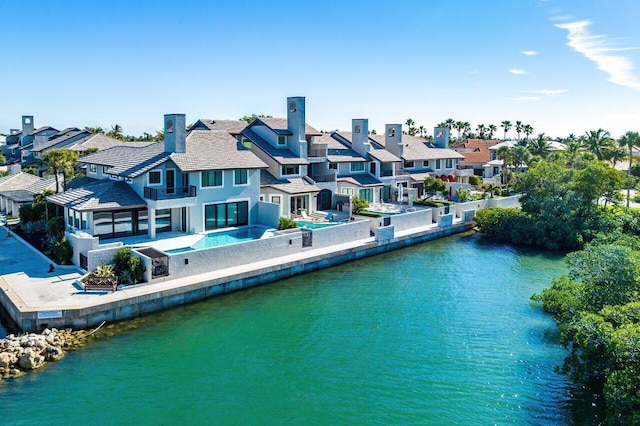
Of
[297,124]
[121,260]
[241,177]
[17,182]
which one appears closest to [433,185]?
[297,124]

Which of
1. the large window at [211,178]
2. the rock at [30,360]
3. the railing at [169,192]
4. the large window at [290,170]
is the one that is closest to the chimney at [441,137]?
the large window at [290,170]

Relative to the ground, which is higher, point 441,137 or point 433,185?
point 441,137

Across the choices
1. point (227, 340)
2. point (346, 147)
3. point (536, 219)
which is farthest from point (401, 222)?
point (227, 340)

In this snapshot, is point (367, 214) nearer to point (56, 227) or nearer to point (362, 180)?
point (362, 180)

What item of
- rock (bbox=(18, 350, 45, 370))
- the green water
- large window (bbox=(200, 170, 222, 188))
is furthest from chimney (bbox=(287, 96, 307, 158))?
rock (bbox=(18, 350, 45, 370))

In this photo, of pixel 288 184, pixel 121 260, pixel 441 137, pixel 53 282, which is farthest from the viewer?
pixel 441 137

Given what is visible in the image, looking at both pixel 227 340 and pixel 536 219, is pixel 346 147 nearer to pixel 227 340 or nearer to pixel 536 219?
pixel 536 219

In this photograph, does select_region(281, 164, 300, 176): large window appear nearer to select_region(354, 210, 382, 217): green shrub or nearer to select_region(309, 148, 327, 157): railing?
select_region(309, 148, 327, 157): railing
